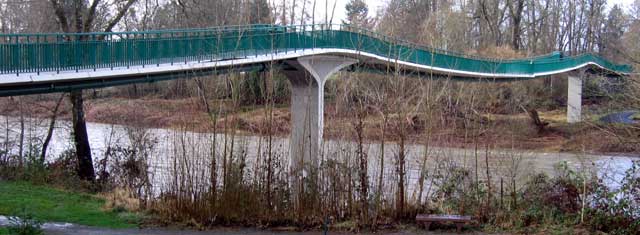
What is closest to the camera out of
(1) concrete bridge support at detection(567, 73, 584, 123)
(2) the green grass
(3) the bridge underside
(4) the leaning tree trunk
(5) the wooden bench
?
(5) the wooden bench

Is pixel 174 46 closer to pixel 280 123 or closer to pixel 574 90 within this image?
pixel 280 123

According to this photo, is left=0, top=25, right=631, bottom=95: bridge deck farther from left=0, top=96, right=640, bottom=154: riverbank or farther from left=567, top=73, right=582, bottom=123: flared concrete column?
left=567, top=73, right=582, bottom=123: flared concrete column

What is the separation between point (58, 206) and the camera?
47.9 feet

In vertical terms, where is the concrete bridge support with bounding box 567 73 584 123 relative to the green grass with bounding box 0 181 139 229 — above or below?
Answer: above

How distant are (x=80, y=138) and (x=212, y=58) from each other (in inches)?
248

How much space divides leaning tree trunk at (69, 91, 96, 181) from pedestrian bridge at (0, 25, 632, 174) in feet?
7.60

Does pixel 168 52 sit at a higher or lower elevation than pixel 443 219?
higher

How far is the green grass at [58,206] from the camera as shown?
13.0 metres

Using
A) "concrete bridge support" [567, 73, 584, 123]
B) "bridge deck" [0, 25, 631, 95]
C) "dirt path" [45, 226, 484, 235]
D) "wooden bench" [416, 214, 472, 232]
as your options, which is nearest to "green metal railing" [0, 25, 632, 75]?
"bridge deck" [0, 25, 631, 95]

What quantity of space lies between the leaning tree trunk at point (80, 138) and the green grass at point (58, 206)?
465 cm

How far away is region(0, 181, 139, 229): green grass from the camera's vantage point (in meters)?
13.0

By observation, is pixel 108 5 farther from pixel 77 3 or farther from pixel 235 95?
pixel 235 95

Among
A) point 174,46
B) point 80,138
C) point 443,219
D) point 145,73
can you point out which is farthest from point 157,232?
point 80,138

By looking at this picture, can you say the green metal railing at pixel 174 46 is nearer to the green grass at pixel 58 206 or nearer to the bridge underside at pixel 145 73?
the bridge underside at pixel 145 73
